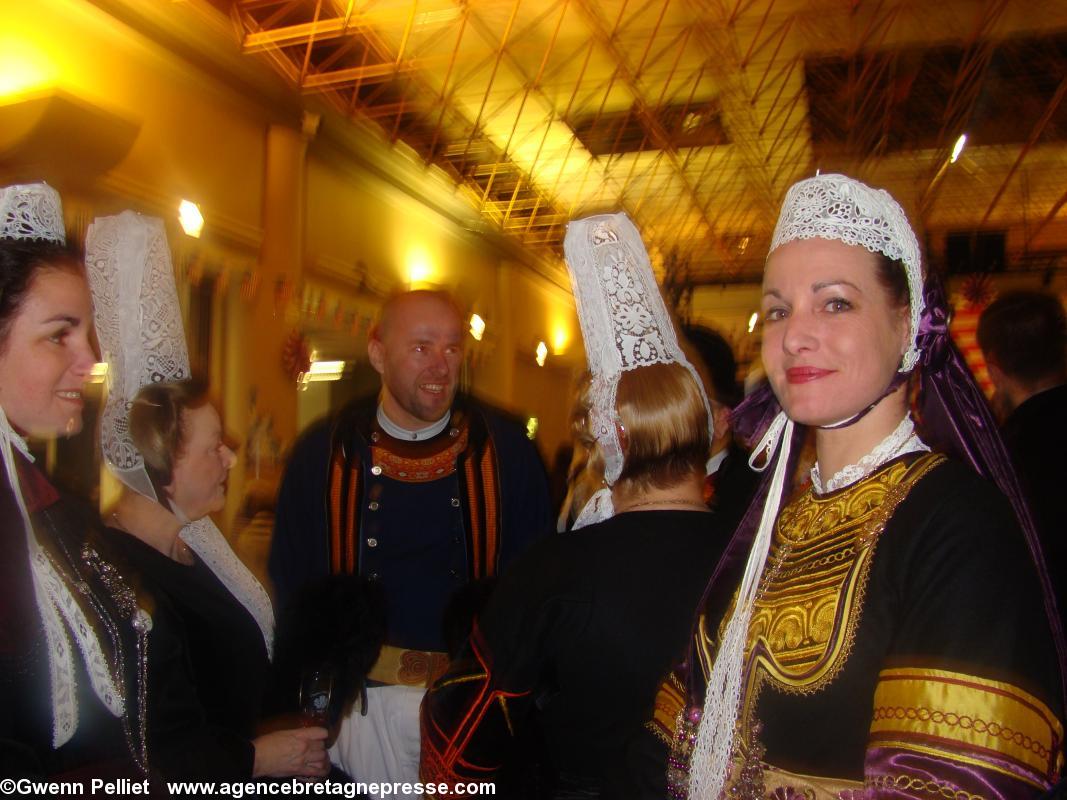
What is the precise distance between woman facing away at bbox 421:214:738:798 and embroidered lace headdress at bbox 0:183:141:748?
588mm

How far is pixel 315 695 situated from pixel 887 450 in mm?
1492

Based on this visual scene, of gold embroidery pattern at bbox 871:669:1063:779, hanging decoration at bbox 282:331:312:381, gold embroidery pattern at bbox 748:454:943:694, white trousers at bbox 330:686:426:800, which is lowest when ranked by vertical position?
white trousers at bbox 330:686:426:800

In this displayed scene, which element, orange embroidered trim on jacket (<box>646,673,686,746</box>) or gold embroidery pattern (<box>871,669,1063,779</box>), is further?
orange embroidered trim on jacket (<box>646,673,686,746</box>)

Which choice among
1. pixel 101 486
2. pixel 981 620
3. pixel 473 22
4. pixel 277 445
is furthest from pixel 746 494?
pixel 473 22

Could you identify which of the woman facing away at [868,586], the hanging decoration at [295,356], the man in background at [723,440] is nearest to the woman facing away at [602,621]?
the woman facing away at [868,586]

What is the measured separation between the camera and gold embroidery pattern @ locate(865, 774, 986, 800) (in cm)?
99

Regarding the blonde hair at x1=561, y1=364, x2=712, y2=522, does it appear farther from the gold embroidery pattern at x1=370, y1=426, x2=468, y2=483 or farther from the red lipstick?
the gold embroidery pattern at x1=370, y1=426, x2=468, y2=483

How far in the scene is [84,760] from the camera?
1.41 m

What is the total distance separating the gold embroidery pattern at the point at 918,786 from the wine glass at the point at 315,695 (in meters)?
1.40

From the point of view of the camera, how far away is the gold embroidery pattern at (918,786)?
3.26 feet

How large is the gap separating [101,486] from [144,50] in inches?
138

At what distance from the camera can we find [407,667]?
258 centimetres

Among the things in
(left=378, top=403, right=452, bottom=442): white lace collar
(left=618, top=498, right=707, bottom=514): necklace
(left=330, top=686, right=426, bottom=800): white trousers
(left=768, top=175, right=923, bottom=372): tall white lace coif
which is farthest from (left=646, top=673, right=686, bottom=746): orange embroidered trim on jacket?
(left=378, top=403, right=452, bottom=442): white lace collar

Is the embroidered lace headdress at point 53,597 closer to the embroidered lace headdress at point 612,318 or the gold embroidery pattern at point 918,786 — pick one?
the embroidered lace headdress at point 612,318
